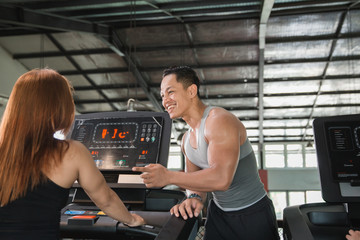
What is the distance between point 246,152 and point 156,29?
5850mm

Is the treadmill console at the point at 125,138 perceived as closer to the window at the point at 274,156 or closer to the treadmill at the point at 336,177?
the treadmill at the point at 336,177

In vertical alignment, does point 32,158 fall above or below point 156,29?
below

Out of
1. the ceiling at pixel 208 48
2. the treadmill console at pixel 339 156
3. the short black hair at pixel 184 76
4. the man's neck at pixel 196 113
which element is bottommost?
the treadmill console at pixel 339 156

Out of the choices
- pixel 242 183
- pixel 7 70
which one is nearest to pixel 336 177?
pixel 242 183

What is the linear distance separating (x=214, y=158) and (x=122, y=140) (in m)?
0.56

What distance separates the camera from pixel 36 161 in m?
1.02

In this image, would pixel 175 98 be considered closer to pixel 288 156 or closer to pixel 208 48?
pixel 208 48

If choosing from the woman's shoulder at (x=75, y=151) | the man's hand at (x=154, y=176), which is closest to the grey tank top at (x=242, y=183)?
the man's hand at (x=154, y=176)

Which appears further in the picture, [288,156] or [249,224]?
[288,156]

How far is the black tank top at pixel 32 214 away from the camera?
99cm

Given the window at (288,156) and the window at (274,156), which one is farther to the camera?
the window at (274,156)

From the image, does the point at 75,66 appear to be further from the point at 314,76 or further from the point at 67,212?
the point at 67,212

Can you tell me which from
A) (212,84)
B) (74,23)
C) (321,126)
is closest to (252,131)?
(212,84)

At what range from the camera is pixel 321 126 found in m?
1.52
